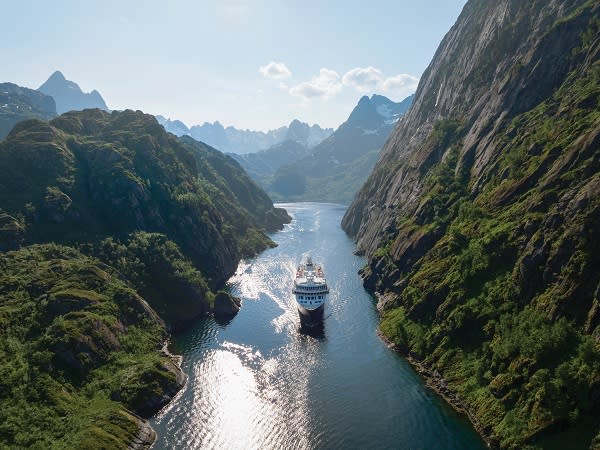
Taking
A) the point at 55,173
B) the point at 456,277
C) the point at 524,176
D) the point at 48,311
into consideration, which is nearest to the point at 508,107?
the point at 524,176

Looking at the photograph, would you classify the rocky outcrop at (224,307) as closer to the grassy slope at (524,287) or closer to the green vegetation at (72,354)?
the green vegetation at (72,354)

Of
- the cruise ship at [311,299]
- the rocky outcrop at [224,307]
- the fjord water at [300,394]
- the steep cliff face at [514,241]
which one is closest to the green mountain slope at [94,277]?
the rocky outcrop at [224,307]

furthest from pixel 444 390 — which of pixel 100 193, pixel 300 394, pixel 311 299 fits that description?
pixel 100 193

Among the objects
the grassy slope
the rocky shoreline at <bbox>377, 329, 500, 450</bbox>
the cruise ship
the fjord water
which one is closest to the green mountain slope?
the fjord water

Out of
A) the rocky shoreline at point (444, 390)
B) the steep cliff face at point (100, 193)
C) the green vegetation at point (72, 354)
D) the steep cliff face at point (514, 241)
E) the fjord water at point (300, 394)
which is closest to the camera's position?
the steep cliff face at point (514, 241)

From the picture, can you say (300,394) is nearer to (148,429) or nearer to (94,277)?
(148,429)

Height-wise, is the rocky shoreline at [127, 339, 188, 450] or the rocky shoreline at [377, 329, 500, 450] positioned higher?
the rocky shoreline at [377, 329, 500, 450]

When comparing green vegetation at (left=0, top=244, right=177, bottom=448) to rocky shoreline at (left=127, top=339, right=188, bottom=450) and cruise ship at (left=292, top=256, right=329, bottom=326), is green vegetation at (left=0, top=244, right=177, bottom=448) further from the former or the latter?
cruise ship at (left=292, top=256, right=329, bottom=326)
